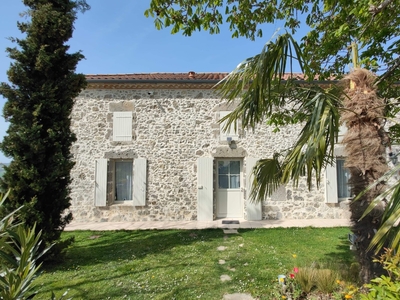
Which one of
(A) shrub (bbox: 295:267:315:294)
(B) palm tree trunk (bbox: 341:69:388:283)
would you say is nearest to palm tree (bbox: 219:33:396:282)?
(B) palm tree trunk (bbox: 341:69:388:283)

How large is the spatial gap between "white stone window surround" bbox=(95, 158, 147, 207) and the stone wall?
0.16 m

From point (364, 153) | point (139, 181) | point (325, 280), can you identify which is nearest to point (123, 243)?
point (139, 181)

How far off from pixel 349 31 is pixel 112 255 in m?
5.50

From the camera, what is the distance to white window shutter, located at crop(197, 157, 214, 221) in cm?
736

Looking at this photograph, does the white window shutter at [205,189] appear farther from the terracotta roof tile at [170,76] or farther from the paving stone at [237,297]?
the paving stone at [237,297]

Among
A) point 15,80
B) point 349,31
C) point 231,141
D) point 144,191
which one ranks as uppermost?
point 349,31

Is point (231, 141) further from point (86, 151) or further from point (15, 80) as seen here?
point (15, 80)

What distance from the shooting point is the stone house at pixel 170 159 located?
294 inches

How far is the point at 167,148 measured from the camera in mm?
7660

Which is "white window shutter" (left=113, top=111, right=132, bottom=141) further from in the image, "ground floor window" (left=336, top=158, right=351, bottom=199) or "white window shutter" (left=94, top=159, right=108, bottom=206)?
"ground floor window" (left=336, top=158, right=351, bottom=199)

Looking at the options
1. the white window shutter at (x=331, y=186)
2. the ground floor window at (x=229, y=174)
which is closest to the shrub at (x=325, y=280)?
the ground floor window at (x=229, y=174)

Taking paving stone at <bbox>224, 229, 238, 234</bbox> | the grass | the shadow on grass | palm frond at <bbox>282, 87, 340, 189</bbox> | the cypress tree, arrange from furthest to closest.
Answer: paving stone at <bbox>224, 229, 238, 234</bbox>
the shadow on grass
the cypress tree
the grass
palm frond at <bbox>282, 87, 340, 189</bbox>

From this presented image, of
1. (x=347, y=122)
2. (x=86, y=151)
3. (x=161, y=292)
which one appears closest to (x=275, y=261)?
(x=161, y=292)

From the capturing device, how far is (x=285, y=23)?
3895 mm
